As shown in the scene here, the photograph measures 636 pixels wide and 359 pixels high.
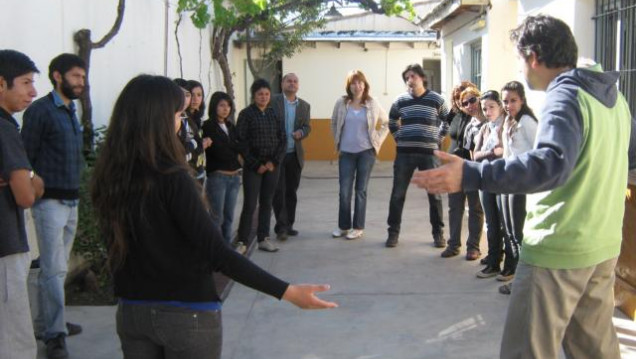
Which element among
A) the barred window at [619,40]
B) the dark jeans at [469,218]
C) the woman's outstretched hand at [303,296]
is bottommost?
the dark jeans at [469,218]

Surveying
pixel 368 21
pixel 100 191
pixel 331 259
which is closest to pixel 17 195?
pixel 100 191

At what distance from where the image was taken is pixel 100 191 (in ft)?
7.55

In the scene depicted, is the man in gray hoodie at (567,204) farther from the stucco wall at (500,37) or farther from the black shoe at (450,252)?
the black shoe at (450,252)

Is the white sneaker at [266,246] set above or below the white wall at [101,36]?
below

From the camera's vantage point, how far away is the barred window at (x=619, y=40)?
5.33 meters

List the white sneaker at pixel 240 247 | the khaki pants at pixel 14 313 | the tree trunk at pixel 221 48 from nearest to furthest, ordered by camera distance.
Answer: the khaki pants at pixel 14 313 → the white sneaker at pixel 240 247 → the tree trunk at pixel 221 48

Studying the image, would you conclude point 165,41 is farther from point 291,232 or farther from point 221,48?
point 221,48

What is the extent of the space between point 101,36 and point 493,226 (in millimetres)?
3969

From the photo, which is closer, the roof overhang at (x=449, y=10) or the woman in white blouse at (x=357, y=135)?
the woman in white blouse at (x=357, y=135)

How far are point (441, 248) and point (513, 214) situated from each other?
78.5 inches

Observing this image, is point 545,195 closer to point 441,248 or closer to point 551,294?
point 551,294

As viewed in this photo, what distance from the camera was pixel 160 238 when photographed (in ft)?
7.36

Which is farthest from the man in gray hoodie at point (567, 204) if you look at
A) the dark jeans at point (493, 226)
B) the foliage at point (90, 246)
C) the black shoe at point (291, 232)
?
the black shoe at point (291, 232)

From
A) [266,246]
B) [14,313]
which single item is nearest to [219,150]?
[266,246]
